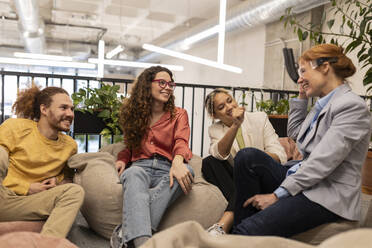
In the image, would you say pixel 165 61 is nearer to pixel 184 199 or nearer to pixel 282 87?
pixel 282 87

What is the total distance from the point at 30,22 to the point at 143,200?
663 cm

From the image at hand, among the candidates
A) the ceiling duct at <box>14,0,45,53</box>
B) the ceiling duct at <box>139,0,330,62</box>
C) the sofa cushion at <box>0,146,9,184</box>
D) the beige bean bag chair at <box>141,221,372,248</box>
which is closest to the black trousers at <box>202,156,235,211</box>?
the sofa cushion at <box>0,146,9,184</box>

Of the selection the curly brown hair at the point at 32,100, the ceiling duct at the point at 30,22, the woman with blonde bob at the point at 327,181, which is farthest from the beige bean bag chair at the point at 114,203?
the ceiling duct at the point at 30,22

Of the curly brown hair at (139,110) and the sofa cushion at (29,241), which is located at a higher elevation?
the curly brown hair at (139,110)

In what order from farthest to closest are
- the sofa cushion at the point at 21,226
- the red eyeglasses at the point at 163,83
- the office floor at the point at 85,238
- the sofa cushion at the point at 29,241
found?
the red eyeglasses at the point at 163,83, the office floor at the point at 85,238, the sofa cushion at the point at 21,226, the sofa cushion at the point at 29,241

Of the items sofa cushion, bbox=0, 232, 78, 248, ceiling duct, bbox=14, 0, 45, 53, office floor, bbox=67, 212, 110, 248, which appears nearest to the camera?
sofa cushion, bbox=0, 232, 78, 248

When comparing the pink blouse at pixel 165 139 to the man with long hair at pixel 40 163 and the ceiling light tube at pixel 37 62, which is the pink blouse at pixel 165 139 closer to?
the man with long hair at pixel 40 163

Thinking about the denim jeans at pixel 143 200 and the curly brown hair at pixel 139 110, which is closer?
the denim jeans at pixel 143 200

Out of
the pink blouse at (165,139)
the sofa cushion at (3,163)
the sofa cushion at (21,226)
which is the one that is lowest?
the sofa cushion at (21,226)

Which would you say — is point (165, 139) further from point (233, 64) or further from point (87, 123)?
point (233, 64)

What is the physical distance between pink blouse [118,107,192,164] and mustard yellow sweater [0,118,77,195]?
45 centimetres

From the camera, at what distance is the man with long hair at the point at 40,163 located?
1.71 m

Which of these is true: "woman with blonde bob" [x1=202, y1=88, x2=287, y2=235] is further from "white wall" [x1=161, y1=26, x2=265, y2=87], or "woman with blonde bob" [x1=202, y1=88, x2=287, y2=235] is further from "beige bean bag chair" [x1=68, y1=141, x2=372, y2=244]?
"white wall" [x1=161, y1=26, x2=265, y2=87]

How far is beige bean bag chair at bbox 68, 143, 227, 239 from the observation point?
190 cm
